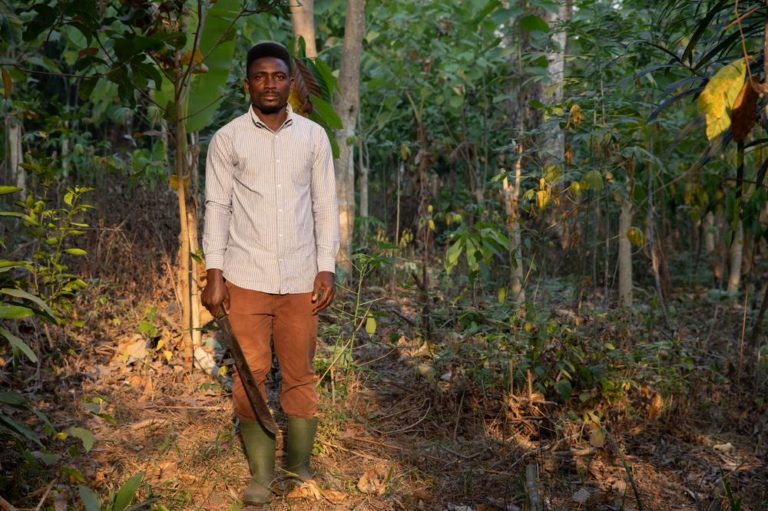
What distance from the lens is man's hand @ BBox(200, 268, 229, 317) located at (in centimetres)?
332

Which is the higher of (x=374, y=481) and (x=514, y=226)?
(x=514, y=226)

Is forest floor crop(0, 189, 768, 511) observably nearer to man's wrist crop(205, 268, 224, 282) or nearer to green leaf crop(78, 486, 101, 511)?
green leaf crop(78, 486, 101, 511)

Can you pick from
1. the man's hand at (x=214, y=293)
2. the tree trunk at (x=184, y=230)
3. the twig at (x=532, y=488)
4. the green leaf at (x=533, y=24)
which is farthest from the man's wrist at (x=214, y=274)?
the green leaf at (x=533, y=24)

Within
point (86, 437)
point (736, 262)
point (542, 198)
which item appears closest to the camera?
point (86, 437)

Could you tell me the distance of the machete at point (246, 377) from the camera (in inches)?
129

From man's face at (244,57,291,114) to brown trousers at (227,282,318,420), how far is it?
80cm

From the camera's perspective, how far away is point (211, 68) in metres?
4.92

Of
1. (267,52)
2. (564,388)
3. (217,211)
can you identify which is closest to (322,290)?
(217,211)

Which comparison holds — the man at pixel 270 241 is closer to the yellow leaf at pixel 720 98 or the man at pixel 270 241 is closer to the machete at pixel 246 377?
the machete at pixel 246 377

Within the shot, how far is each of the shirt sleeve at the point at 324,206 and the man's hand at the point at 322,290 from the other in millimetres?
33

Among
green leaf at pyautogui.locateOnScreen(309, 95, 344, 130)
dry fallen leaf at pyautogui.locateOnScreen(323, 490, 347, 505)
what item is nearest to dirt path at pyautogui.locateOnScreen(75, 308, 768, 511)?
dry fallen leaf at pyautogui.locateOnScreen(323, 490, 347, 505)

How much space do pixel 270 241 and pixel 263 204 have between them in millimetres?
162

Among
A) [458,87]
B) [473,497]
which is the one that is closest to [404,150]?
[458,87]

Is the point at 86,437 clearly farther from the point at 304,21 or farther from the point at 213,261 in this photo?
the point at 304,21
